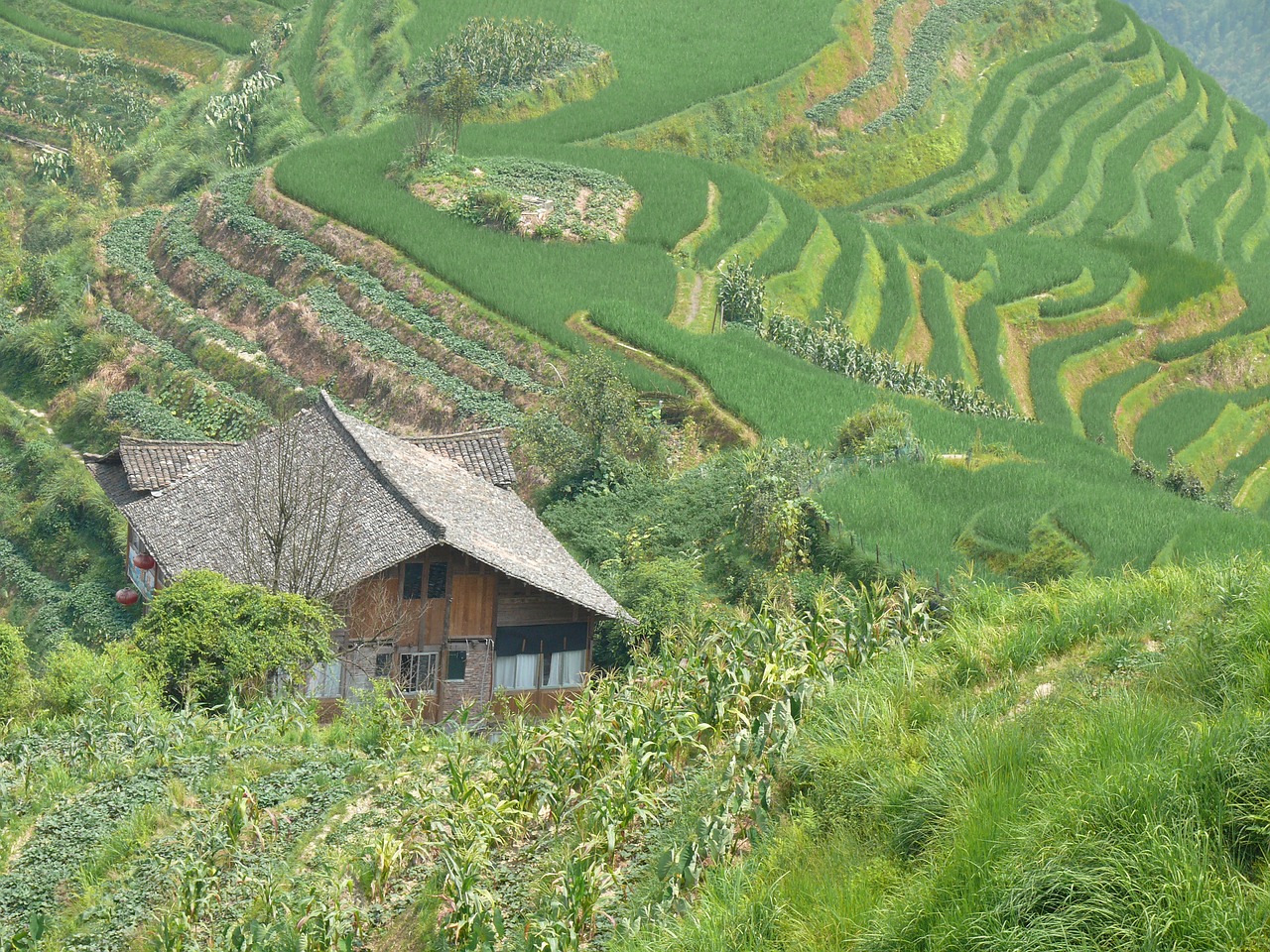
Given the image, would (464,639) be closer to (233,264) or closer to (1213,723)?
(1213,723)

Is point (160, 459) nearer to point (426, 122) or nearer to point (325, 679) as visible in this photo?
point (325, 679)

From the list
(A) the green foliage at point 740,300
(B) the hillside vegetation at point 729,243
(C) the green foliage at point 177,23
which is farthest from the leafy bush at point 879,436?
(C) the green foliage at point 177,23

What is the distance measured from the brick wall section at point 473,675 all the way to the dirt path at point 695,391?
1234cm

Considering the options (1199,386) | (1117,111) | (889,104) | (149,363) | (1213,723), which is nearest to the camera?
(1213,723)

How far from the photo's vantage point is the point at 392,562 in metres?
25.9

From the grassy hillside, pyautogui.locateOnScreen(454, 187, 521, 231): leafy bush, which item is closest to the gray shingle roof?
the grassy hillside

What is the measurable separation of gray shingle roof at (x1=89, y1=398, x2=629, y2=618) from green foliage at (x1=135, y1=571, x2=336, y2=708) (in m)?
2.62

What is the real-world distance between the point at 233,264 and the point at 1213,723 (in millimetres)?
43620

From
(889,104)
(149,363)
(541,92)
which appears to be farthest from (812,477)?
(889,104)

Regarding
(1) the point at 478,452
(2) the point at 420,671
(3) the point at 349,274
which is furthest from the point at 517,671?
→ (3) the point at 349,274

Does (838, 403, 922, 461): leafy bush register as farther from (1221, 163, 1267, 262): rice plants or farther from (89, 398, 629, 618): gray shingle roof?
(1221, 163, 1267, 262): rice plants

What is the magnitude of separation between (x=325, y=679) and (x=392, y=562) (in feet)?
7.41

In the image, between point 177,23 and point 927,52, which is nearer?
point 177,23

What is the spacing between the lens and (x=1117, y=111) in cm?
8362
